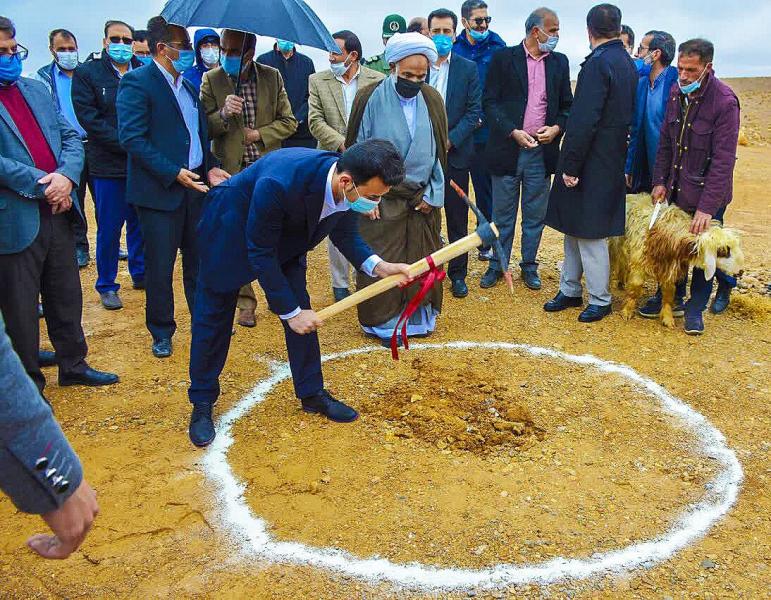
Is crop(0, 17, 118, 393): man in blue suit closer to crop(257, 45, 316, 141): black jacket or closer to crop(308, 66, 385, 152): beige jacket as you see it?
crop(308, 66, 385, 152): beige jacket

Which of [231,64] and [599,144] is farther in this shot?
[599,144]

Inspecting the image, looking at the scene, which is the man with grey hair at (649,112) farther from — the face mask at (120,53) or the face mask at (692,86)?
the face mask at (120,53)

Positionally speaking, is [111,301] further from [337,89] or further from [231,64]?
[337,89]

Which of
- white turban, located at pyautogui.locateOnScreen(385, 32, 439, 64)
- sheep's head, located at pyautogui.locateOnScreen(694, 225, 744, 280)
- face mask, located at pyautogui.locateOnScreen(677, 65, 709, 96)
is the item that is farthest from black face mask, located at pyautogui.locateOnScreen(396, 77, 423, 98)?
sheep's head, located at pyautogui.locateOnScreen(694, 225, 744, 280)

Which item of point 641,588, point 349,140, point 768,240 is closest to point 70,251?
point 349,140

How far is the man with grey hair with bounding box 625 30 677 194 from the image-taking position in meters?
6.09

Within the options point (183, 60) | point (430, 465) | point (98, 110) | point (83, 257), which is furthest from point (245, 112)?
point (430, 465)

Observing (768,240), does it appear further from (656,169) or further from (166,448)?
(166,448)

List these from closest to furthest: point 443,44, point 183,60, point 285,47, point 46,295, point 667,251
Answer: point 46,295, point 183,60, point 667,251, point 443,44, point 285,47

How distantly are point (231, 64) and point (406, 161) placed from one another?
1.49 metres

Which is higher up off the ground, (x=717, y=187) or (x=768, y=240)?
(x=717, y=187)

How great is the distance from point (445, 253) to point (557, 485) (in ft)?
4.36

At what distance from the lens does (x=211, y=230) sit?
12.5 feet

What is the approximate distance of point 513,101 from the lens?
20.8 ft
